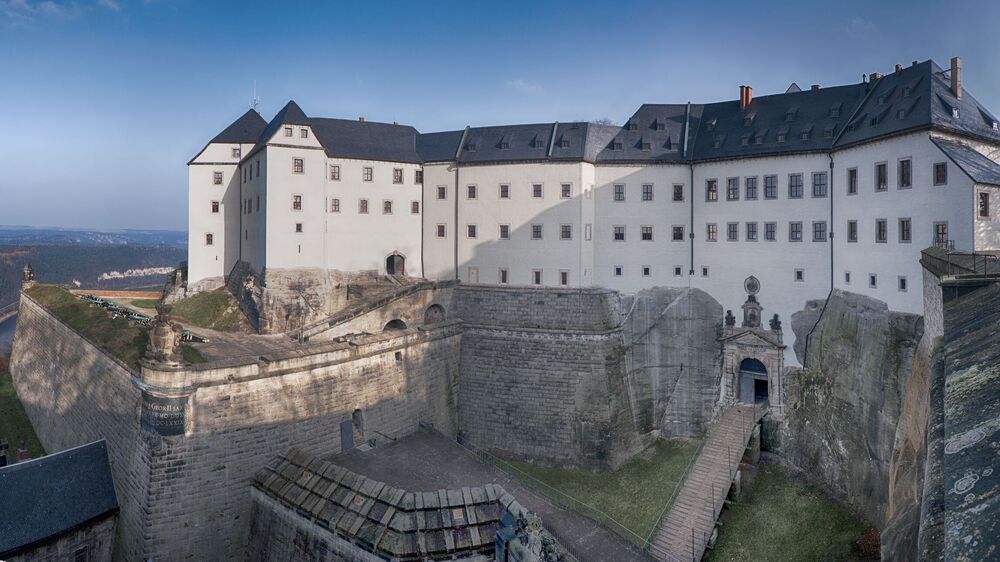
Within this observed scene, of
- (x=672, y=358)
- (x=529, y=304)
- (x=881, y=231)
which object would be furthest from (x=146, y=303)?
(x=881, y=231)

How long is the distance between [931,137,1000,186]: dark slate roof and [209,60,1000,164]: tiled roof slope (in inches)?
70.5

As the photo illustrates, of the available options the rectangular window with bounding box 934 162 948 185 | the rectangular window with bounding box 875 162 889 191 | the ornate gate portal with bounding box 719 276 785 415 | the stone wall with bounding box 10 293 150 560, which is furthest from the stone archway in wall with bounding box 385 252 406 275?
the rectangular window with bounding box 934 162 948 185

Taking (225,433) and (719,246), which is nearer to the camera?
(225,433)

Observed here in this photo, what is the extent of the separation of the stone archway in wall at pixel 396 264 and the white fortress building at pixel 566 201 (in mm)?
85

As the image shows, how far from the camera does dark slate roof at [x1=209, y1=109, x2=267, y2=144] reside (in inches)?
1436

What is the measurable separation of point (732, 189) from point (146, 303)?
3734 centimetres

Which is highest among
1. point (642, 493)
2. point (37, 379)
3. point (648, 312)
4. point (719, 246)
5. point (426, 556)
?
point (719, 246)

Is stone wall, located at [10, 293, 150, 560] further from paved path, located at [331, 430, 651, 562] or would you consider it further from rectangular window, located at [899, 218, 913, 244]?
rectangular window, located at [899, 218, 913, 244]

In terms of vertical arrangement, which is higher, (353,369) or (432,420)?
(353,369)

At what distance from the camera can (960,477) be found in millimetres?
4711

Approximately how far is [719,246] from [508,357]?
12469 mm

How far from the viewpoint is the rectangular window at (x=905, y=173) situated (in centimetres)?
2216

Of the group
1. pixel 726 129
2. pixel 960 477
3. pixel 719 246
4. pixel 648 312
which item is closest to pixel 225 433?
pixel 960 477

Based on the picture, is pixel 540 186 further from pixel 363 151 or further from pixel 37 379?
pixel 37 379
